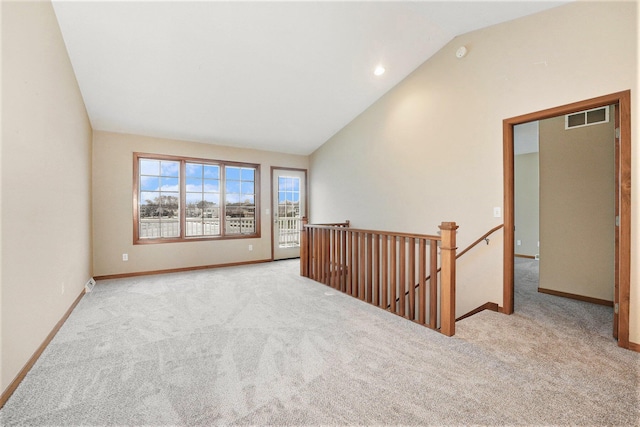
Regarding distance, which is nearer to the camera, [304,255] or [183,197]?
[304,255]

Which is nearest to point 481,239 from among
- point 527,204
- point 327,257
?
point 327,257

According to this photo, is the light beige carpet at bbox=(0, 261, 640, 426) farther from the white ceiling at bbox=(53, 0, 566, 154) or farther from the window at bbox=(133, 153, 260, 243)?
the white ceiling at bbox=(53, 0, 566, 154)

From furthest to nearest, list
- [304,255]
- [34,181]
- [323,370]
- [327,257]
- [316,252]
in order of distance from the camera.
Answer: [304,255]
[316,252]
[327,257]
[34,181]
[323,370]

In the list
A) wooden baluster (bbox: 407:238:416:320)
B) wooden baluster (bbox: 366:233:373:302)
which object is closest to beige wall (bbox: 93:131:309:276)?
wooden baluster (bbox: 366:233:373:302)

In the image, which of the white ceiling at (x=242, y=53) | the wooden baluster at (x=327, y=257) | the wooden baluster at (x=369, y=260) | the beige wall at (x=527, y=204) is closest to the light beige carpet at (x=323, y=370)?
the wooden baluster at (x=369, y=260)

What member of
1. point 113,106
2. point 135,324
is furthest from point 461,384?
point 113,106

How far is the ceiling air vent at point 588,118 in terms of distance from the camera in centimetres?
313

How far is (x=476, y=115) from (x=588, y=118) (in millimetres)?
1447

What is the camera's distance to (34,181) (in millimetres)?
1979

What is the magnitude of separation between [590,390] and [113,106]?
5.60m

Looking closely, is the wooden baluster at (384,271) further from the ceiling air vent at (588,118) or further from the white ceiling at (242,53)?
the ceiling air vent at (588,118)

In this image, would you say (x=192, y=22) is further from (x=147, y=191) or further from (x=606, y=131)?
(x=606, y=131)

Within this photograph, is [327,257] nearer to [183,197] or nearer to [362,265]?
[362,265]

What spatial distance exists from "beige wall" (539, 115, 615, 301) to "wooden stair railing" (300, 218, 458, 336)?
63.8 inches
